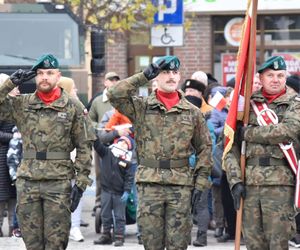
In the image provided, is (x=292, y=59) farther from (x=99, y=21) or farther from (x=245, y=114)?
(x=245, y=114)

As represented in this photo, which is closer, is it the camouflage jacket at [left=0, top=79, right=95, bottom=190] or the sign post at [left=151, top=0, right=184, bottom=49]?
the camouflage jacket at [left=0, top=79, right=95, bottom=190]

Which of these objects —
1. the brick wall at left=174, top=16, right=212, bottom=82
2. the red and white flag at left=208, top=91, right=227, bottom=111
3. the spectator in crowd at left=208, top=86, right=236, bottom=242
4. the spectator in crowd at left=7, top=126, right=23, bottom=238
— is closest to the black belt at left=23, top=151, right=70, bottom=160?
the spectator in crowd at left=7, top=126, right=23, bottom=238

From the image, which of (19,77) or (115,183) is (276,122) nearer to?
(19,77)

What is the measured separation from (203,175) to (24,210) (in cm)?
153

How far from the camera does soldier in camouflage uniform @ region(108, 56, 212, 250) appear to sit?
8.12 m

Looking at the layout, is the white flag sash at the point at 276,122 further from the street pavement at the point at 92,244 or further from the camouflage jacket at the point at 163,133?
the street pavement at the point at 92,244

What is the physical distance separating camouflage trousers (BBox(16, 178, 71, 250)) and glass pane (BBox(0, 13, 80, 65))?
543 centimetres

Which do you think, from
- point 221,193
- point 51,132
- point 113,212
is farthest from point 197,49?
point 51,132

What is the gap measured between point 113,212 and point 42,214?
3.03m

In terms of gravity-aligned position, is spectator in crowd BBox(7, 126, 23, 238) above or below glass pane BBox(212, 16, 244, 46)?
below

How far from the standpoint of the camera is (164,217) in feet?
26.9

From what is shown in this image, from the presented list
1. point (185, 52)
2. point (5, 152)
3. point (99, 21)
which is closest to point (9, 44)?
point (5, 152)

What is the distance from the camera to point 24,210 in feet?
27.6

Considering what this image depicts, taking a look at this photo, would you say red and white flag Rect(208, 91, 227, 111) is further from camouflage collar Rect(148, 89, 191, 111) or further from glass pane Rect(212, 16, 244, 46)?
glass pane Rect(212, 16, 244, 46)
